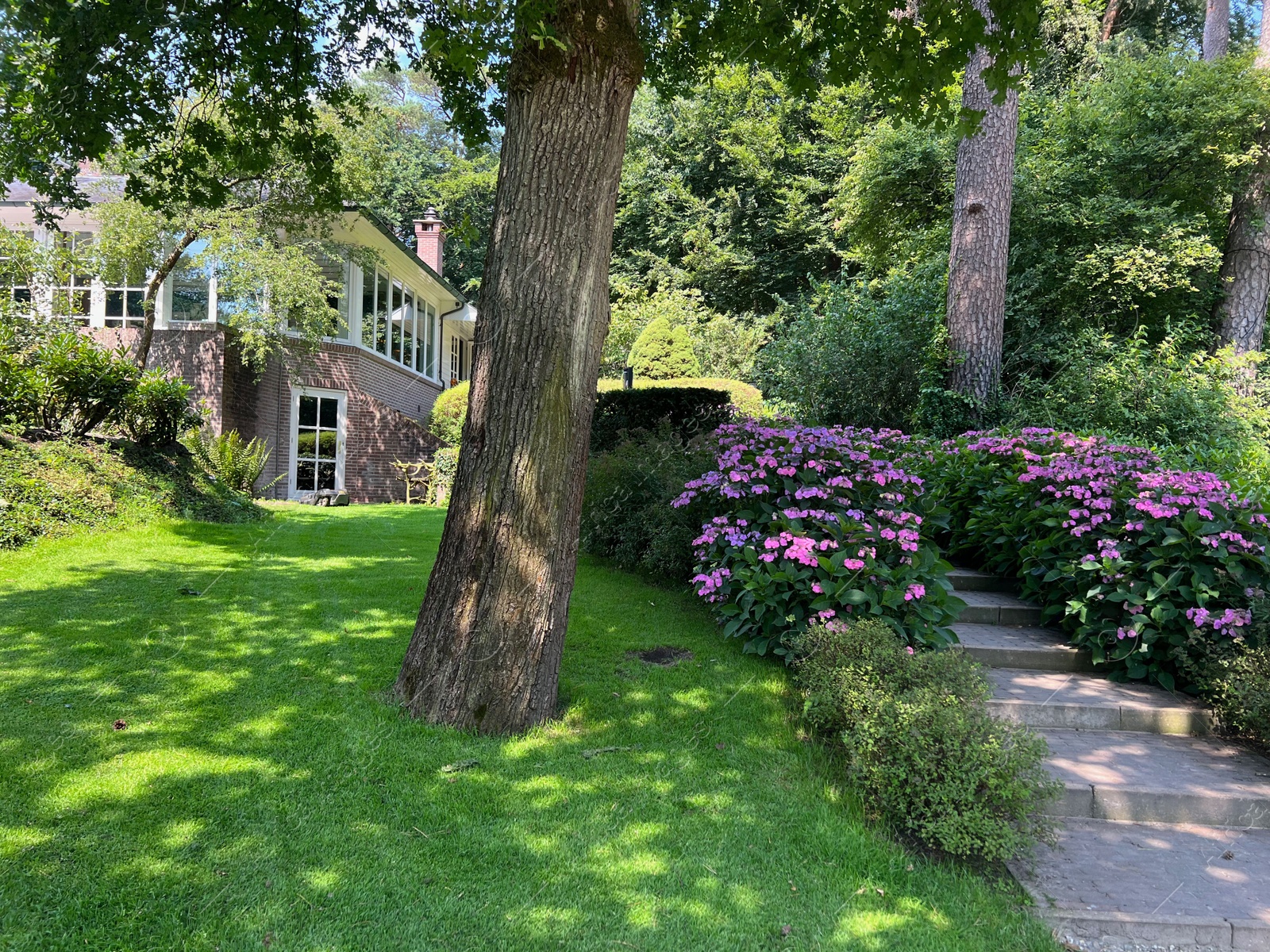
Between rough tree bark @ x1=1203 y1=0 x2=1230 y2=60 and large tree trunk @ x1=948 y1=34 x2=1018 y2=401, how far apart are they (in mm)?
9412

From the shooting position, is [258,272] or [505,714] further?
[258,272]

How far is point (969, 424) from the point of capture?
893 centimetres

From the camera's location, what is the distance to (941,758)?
9.34 ft

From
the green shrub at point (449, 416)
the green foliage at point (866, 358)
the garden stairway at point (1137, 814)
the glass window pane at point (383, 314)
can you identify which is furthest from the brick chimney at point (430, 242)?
the garden stairway at point (1137, 814)

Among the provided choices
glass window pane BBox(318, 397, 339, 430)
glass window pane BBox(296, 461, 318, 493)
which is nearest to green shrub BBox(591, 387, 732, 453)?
glass window pane BBox(318, 397, 339, 430)

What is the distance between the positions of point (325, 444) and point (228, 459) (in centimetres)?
411

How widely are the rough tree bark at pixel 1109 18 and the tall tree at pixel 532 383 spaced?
2362cm

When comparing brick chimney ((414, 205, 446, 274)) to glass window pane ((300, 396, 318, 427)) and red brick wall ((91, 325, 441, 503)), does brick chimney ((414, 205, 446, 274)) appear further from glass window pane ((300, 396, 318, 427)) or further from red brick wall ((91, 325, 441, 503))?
glass window pane ((300, 396, 318, 427))

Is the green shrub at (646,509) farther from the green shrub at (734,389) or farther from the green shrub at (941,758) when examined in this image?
the green shrub at (734,389)

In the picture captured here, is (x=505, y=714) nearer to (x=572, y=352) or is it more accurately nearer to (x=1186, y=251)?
(x=572, y=352)

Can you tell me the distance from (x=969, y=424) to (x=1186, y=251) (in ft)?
17.8

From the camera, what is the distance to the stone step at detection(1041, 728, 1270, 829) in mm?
3289

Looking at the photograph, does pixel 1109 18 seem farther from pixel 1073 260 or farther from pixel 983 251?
pixel 983 251

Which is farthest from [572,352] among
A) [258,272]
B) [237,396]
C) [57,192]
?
[237,396]
